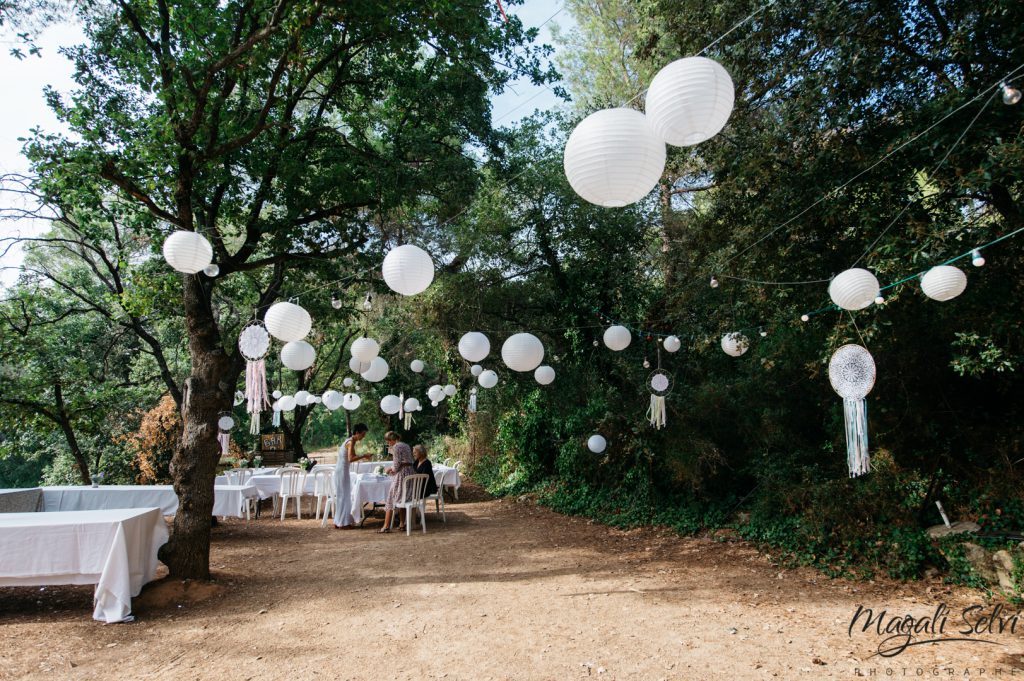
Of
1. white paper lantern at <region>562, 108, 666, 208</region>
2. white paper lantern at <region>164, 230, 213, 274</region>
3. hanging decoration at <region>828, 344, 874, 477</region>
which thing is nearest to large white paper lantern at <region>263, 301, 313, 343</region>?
white paper lantern at <region>164, 230, 213, 274</region>

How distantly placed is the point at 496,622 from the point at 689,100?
3.81 metres

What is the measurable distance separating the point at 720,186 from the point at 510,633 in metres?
4.65

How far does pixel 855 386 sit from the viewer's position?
4422 millimetres

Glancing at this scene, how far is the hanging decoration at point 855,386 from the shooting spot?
4.38m

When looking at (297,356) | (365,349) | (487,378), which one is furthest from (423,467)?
(297,356)

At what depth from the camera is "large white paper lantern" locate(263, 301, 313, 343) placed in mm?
5227

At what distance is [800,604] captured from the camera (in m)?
4.64

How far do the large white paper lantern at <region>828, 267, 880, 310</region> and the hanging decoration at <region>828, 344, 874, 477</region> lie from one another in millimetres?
569

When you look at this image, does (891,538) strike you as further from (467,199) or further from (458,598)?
(467,199)

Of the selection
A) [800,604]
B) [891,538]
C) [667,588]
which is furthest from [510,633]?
[891,538]

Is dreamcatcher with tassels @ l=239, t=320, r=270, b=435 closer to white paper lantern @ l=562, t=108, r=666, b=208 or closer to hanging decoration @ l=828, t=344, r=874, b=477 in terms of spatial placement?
white paper lantern @ l=562, t=108, r=666, b=208

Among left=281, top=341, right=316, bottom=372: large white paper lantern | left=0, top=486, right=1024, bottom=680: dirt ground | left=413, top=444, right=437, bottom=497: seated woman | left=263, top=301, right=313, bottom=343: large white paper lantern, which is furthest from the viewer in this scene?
left=413, top=444, right=437, bottom=497: seated woman

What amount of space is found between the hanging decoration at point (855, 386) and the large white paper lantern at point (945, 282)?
81 centimetres

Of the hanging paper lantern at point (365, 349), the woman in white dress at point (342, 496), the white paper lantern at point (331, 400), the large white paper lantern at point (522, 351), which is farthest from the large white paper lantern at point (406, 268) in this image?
the white paper lantern at point (331, 400)
